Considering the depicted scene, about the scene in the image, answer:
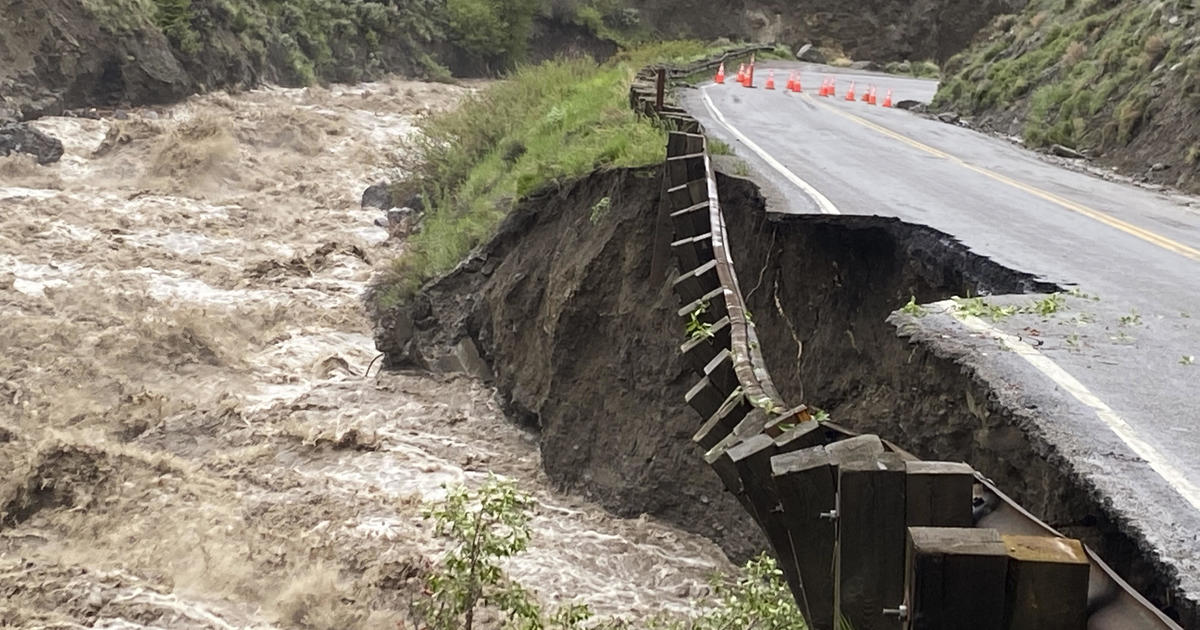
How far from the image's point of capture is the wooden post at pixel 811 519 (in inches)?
105

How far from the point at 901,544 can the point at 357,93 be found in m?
34.8

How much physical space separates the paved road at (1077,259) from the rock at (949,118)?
2.30 metres

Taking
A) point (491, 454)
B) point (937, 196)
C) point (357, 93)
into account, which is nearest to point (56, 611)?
point (491, 454)

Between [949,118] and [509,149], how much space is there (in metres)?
9.07

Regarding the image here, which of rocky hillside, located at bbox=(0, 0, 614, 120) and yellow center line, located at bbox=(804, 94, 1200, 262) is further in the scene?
rocky hillside, located at bbox=(0, 0, 614, 120)

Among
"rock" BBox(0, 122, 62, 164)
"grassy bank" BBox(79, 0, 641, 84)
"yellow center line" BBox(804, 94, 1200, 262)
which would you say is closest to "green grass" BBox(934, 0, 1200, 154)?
"yellow center line" BBox(804, 94, 1200, 262)

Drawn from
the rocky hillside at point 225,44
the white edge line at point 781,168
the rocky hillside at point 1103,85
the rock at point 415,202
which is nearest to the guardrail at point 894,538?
the white edge line at point 781,168

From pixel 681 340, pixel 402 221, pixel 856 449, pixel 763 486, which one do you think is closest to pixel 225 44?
pixel 402 221

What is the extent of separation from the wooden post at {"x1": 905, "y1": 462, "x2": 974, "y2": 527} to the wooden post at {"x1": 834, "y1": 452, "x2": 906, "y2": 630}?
27 mm

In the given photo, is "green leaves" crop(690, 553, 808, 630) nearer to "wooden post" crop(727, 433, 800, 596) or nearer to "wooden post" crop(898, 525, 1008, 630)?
"wooden post" crop(727, 433, 800, 596)

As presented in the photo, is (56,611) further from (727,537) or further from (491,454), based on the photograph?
(727,537)

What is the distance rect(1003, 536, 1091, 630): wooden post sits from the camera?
2064mm

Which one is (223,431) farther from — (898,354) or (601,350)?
(898,354)

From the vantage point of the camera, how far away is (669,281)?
9758 mm
